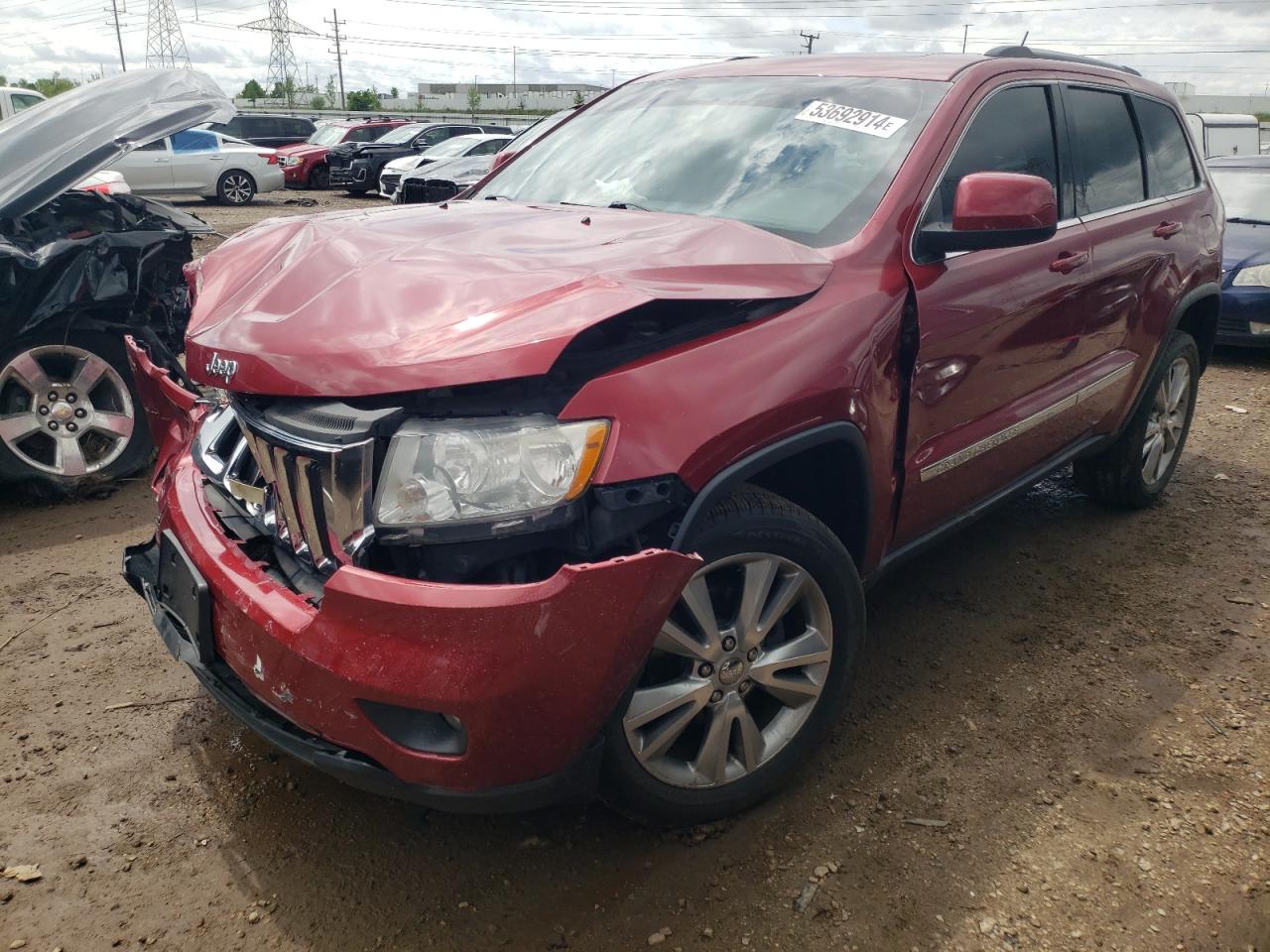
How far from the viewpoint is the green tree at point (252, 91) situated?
76500mm

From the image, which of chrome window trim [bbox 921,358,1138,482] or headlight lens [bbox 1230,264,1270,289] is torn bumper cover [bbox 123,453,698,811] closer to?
chrome window trim [bbox 921,358,1138,482]

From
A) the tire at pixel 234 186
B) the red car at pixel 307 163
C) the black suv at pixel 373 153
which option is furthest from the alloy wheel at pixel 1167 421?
the red car at pixel 307 163

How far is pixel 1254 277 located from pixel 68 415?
790 cm

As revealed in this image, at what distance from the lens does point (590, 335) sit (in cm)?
198

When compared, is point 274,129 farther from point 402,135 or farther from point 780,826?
point 780,826

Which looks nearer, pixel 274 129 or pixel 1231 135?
pixel 1231 135

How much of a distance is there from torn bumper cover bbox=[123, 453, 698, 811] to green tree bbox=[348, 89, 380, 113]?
7405 cm

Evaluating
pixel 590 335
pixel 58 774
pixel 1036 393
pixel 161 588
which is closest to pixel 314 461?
pixel 590 335

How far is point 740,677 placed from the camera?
2246 millimetres

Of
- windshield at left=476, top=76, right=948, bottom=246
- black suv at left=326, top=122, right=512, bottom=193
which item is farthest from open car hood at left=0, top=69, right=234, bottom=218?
black suv at left=326, top=122, right=512, bottom=193

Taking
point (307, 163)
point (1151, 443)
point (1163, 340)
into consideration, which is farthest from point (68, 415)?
point (307, 163)

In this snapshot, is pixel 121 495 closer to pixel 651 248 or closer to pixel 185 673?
pixel 185 673

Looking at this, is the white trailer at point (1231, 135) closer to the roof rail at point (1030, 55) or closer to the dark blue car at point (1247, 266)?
the dark blue car at point (1247, 266)

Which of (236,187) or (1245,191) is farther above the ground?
(1245,191)
